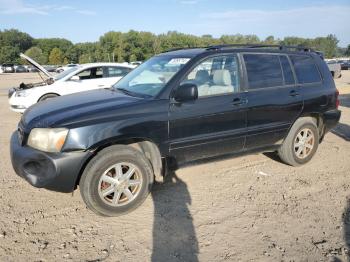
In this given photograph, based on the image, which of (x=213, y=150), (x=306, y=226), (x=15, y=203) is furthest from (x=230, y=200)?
(x=15, y=203)

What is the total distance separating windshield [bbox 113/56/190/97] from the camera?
4414 millimetres

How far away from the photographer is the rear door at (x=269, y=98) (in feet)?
15.9

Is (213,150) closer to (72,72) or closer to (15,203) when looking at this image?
(15,203)

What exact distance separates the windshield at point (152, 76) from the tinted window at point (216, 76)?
22 cm

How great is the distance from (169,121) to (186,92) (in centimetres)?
39

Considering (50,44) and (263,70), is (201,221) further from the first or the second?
(50,44)

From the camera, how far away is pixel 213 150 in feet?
15.1

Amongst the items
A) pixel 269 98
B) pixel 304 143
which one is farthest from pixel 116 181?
pixel 304 143

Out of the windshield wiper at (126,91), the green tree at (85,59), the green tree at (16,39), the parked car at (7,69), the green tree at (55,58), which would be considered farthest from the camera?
the green tree at (16,39)

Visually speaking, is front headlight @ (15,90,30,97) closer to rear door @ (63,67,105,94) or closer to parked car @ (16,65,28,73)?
rear door @ (63,67,105,94)

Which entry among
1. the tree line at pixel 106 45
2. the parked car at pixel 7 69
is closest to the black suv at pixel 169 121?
the parked car at pixel 7 69

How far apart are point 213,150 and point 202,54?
1248 millimetres

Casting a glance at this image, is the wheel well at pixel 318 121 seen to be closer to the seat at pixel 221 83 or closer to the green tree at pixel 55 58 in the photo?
the seat at pixel 221 83

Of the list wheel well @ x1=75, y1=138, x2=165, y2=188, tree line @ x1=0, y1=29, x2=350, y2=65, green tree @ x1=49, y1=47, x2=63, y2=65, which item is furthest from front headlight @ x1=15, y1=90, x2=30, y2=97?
green tree @ x1=49, y1=47, x2=63, y2=65
